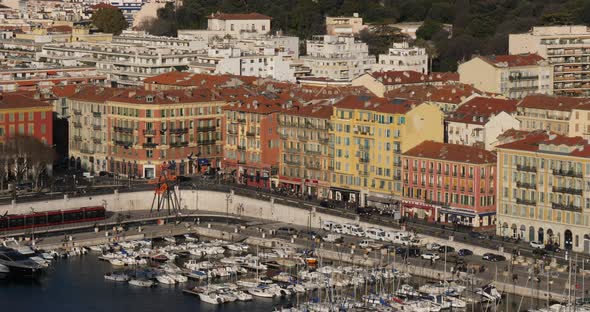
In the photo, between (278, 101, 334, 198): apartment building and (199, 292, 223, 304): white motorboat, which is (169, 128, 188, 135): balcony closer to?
(278, 101, 334, 198): apartment building

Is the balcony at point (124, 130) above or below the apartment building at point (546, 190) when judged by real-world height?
above

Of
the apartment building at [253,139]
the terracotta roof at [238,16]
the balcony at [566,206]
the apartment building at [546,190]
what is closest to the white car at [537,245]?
the apartment building at [546,190]

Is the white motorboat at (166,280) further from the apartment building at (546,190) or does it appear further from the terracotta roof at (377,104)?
the terracotta roof at (377,104)

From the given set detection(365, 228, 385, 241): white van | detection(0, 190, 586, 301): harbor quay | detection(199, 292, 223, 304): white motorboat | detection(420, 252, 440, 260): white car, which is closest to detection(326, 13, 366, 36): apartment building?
detection(0, 190, 586, 301): harbor quay

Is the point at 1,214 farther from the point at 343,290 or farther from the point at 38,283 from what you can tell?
the point at 343,290

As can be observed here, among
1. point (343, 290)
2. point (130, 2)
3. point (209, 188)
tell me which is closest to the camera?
point (343, 290)

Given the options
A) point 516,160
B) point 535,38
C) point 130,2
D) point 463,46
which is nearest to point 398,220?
point 516,160

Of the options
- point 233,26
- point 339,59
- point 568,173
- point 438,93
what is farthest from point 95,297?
point 233,26
